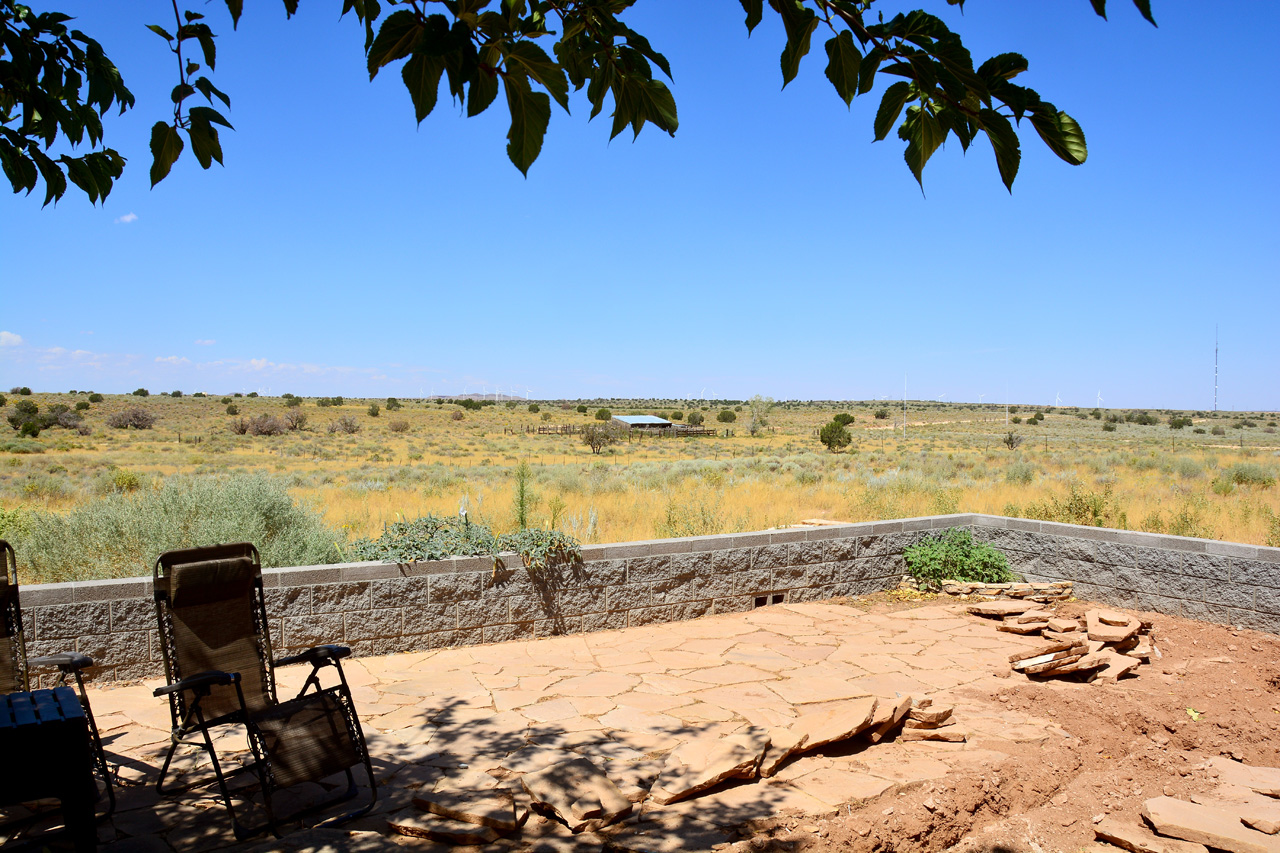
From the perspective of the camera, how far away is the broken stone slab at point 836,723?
4.46m

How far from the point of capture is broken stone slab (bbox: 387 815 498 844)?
340 centimetres

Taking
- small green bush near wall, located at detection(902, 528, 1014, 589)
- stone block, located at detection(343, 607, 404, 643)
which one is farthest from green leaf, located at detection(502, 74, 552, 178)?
small green bush near wall, located at detection(902, 528, 1014, 589)

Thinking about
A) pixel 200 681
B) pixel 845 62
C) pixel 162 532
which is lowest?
→ pixel 200 681

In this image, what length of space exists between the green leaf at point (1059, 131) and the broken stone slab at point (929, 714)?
4442mm

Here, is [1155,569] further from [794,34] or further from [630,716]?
[794,34]

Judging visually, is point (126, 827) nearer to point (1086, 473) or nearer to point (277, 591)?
point (277, 591)

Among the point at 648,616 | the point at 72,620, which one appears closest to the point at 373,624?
the point at 72,620

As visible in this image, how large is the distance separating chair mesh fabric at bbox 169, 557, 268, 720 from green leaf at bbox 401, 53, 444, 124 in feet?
12.8

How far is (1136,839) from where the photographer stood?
3.59m

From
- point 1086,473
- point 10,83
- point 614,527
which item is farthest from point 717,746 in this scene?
point 1086,473

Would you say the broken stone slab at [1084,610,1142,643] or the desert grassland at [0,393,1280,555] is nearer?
the broken stone slab at [1084,610,1142,643]

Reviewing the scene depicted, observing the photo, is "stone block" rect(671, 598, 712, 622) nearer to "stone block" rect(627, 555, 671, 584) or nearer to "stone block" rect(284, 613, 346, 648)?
"stone block" rect(627, 555, 671, 584)

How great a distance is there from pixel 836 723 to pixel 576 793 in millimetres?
1696

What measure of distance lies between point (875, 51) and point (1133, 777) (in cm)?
460
